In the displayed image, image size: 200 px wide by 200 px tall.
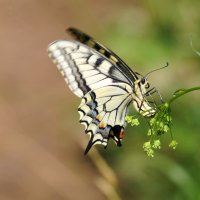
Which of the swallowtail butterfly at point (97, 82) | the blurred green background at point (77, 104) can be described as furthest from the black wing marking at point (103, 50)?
the blurred green background at point (77, 104)

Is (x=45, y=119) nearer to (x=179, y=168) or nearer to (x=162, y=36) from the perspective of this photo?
(x=162, y=36)

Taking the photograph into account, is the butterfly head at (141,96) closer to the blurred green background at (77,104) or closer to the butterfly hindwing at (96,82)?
the butterfly hindwing at (96,82)

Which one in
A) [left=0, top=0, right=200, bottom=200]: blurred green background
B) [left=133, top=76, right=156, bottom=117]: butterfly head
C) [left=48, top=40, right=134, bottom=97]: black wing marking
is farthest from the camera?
[left=0, top=0, right=200, bottom=200]: blurred green background

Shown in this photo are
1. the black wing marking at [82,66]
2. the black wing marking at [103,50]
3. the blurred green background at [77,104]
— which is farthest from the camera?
the blurred green background at [77,104]

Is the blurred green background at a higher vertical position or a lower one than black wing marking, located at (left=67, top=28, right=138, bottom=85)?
lower

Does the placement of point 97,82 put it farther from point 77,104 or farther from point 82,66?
point 77,104

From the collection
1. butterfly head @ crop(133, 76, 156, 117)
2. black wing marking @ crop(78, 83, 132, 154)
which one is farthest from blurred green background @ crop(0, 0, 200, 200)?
butterfly head @ crop(133, 76, 156, 117)

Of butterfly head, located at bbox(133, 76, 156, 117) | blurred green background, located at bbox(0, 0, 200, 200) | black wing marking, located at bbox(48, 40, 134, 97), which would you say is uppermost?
black wing marking, located at bbox(48, 40, 134, 97)

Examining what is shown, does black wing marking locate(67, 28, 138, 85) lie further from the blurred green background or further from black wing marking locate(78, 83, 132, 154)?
the blurred green background
